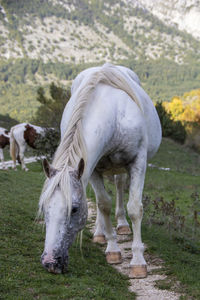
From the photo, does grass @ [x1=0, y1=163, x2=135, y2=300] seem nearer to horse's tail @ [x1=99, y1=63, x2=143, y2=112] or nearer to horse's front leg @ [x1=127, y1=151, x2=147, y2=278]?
horse's front leg @ [x1=127, y1=151, x2=147, y2=278]

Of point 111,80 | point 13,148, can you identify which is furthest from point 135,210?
point 13,148

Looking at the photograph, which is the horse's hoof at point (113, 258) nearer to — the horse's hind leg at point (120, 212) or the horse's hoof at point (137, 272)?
the horse's hoof at point (137, 272)

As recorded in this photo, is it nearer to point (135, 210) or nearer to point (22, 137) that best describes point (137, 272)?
point (135, 210)

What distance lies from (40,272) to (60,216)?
3.20 ft

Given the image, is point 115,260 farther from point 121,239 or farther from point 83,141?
point 83,141

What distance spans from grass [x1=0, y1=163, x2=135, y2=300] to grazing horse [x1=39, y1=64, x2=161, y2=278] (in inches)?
10.5

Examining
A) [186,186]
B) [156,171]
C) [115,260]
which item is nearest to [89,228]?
[115,260]

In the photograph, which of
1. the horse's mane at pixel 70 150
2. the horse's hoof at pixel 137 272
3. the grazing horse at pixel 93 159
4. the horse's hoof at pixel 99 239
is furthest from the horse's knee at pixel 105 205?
the horse's mane at pixel 70 150

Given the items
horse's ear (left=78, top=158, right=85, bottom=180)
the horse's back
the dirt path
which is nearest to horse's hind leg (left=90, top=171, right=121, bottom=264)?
the dirt path

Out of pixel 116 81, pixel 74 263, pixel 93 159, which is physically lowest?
pixel 74 263

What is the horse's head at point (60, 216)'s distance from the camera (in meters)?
3.51

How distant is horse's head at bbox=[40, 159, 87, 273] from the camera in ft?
11.5

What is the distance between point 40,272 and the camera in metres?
4.11

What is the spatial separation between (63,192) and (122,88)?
205 centimetres
